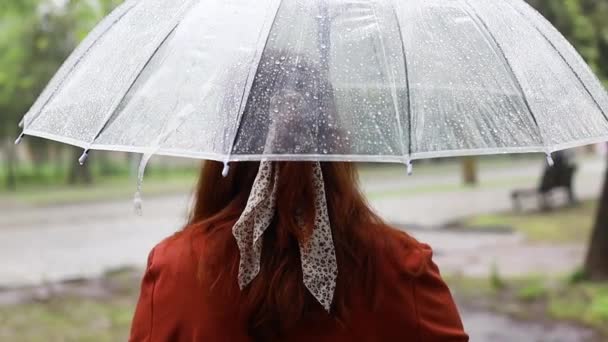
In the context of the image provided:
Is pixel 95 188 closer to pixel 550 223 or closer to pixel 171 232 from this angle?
pixel 171 232

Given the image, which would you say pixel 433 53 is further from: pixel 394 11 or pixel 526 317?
pixel 526 317

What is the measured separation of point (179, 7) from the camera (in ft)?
6.92

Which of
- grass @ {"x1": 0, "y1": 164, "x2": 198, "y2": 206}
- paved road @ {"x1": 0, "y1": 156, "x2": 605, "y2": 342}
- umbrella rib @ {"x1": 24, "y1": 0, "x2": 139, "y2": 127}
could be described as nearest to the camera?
umbrella rib @ {"x1": 24, "y1": 0, "x2": 139, "y2": 127}

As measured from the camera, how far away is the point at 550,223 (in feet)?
47.8

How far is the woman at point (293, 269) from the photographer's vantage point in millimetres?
1707

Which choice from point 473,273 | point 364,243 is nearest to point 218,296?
point 364,243

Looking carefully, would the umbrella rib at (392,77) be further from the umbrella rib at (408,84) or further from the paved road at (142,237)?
the paved road at (142,237)

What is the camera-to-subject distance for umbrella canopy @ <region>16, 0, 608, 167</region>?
1.84 metres

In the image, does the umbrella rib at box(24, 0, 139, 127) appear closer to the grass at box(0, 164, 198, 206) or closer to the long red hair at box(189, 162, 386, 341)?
the long red hair at box(189, 162, 386, 341)

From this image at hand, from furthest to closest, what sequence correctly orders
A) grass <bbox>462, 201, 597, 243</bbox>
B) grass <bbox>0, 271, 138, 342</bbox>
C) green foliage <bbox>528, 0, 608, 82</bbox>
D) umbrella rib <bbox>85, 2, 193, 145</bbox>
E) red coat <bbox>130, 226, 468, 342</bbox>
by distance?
1. grass <bbox>462, 201, 597, 243</bbox>
2. green foliage <bbox>528, 0, 608, 82</bbox>
3. grass <bbox>0, 271, 138, 342</bbox>
4. umbrella rib <bbox>85, 2, 193, 145</bbox>
5. red coat <bbox>130, 226, 468, 342</bbox>

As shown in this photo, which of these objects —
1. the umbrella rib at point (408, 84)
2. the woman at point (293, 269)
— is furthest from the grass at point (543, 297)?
the woman at point (293, 269)

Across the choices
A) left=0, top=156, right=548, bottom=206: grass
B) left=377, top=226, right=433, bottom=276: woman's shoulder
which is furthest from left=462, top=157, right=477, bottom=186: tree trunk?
left=377, top=226, right=433, bottom=276: woman's shoulder

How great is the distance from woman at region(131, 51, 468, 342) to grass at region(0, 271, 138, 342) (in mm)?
5385

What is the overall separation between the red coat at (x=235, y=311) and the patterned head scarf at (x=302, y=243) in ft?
0.26
